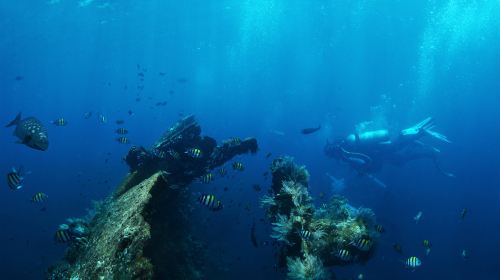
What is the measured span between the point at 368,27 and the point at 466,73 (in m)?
65.8

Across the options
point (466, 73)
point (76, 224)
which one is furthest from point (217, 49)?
point (466, 73)

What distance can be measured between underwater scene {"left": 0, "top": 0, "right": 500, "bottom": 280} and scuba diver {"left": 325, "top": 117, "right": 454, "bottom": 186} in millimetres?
111

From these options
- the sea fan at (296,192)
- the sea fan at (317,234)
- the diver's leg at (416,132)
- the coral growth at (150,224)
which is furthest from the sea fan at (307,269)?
the diver's leg at (416,132)

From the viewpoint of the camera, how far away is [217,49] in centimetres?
7131

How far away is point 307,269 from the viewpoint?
6023 mm

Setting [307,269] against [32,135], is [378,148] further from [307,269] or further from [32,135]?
[32,135]

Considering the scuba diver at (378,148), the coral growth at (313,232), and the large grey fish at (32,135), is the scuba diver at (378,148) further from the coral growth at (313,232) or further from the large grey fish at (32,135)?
the large grey fish at (32,135)

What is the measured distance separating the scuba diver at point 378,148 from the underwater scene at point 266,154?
0.11 metres

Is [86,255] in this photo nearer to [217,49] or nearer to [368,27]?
[368,27]

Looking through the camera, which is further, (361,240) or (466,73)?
(466,73)

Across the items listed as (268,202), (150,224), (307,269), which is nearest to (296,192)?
(268,202)

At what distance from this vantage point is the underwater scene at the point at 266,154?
709 centimetres

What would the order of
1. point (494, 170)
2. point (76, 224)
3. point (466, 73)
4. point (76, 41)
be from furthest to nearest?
point (466, 73) → point (76, 41) → point (494, 170) → point (76, 224)

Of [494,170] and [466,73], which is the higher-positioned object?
[494,170]
